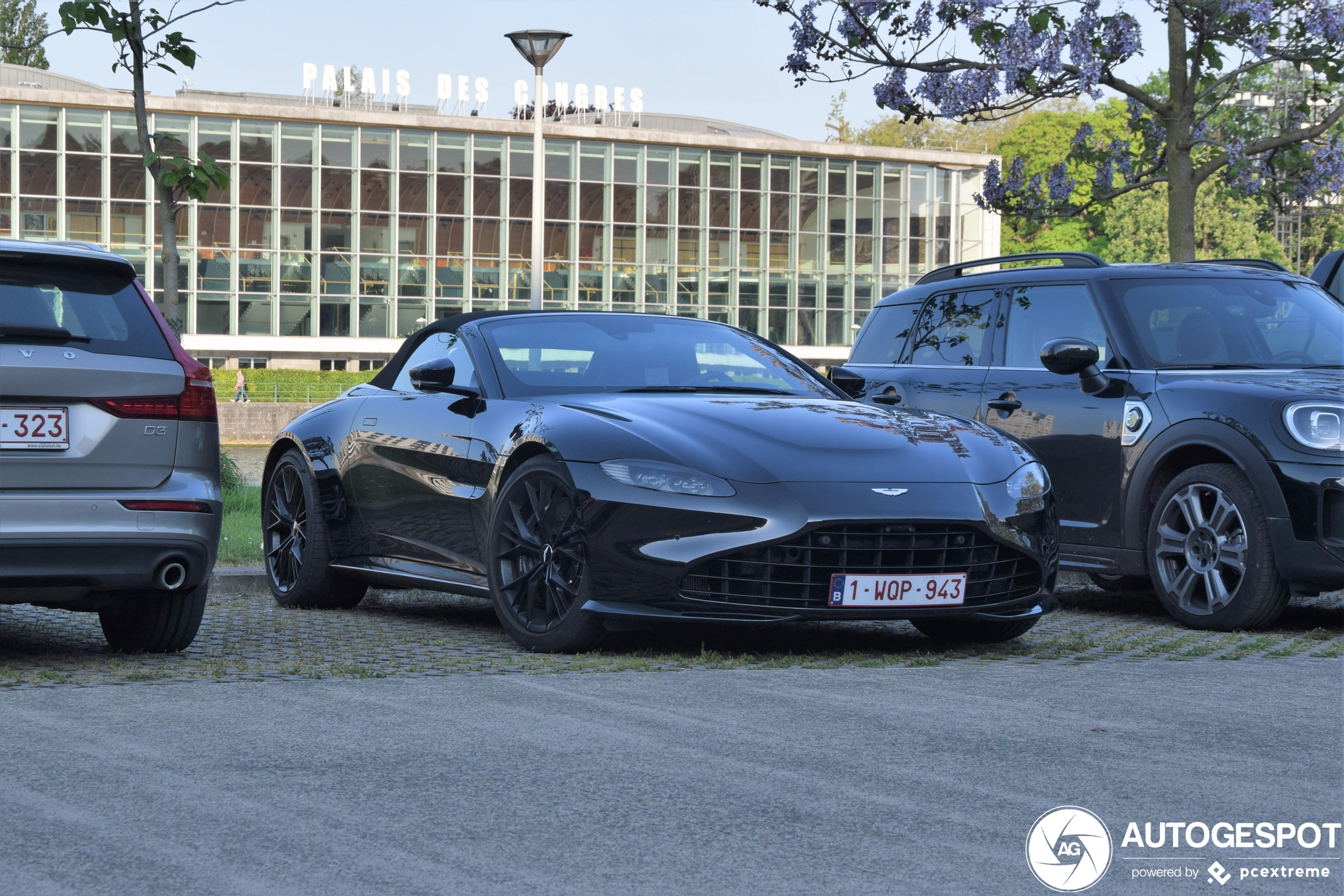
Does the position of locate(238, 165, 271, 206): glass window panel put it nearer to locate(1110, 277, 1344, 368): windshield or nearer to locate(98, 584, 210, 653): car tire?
locate(1110, 277, 1344, 368): windshield

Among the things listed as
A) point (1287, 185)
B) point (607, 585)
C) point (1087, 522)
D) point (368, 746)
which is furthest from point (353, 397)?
point (1287, 185)

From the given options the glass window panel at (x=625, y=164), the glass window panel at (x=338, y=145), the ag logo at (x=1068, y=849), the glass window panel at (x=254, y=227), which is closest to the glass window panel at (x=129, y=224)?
the glass window panel at (x=254, y=227)

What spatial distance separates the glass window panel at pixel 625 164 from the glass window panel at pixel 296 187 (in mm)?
10298

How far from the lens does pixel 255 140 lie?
58.9 metres

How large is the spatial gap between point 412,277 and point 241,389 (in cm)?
2053

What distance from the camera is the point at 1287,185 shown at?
14922 mm

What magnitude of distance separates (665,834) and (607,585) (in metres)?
2.80

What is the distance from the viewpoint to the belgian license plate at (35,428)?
6.20 meters

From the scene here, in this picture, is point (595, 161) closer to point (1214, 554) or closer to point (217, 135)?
point (217, 135)

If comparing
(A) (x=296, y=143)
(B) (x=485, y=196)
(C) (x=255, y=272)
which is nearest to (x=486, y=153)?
(B) (x=485, y=196)

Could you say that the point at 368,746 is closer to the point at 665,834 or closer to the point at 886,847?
the point at 665,834

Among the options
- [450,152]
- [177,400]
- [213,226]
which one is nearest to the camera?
[177,400]

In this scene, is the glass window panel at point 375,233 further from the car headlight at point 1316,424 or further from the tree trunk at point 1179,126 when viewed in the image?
the car headlight at point 1316,424

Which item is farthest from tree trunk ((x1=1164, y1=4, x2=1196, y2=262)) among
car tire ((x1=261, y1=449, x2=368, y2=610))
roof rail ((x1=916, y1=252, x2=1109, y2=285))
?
car tire ((x1=261, y1=449, x2=368, y2=610))
